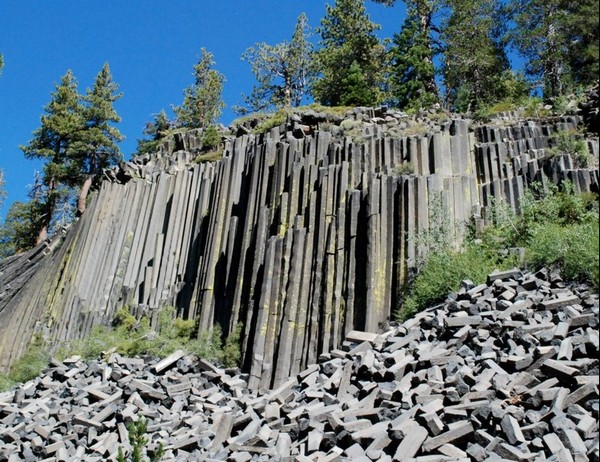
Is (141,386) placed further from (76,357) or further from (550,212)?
(550,212)

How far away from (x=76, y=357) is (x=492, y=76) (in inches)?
793

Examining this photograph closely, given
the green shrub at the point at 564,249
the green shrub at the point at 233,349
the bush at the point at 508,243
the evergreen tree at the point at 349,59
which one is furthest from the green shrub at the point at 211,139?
the green shrub at the point at 564,249

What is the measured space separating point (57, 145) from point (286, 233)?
74.2 ft

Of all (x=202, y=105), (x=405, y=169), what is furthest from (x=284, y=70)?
(x=405, y=169)

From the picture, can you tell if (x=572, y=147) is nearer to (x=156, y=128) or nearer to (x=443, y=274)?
(x=443, y=274)

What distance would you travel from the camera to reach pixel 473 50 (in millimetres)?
24703

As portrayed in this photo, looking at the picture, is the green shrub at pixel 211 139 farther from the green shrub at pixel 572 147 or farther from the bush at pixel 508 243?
the bush at pixel 508 243

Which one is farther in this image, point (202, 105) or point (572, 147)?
point (202, 105)

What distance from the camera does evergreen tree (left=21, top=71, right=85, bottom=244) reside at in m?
27.6

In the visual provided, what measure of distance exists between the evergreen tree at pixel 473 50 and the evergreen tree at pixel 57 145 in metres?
17.5

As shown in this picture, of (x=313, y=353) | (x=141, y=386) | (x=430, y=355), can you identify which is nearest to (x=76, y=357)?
(x=141, y=386)

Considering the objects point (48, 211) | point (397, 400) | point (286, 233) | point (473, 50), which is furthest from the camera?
point (48, 211)

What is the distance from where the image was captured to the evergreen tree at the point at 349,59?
2461 centimetres

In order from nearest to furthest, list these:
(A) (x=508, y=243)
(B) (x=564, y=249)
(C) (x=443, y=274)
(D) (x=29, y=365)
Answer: (B) (x=564, y=249) → (C) (x=443, y=274) → (A) (x=508, y=243) → (D) (x=29, y=365)
